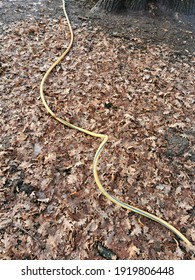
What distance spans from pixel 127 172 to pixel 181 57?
2969 millimetres

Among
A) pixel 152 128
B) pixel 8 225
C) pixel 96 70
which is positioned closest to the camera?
pixel 8 225

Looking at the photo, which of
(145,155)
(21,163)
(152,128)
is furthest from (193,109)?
(21,163)

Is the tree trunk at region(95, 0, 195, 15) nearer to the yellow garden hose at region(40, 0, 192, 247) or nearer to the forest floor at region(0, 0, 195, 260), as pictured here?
the forest floor at region(0, 0, 195, 260)

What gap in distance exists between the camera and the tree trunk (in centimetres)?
607

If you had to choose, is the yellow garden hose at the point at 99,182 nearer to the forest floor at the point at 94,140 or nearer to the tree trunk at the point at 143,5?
the forest floor at the point at 94,140

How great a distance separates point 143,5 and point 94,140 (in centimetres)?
414

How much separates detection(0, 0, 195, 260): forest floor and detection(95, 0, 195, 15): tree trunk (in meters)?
0.48

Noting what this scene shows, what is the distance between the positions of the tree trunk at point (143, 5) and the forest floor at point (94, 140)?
475 mm

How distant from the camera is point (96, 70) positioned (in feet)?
15.6

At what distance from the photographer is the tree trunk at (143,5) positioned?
6070 millimetres

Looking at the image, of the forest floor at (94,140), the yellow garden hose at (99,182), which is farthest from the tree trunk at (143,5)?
the yellow garden hose at (99,182)

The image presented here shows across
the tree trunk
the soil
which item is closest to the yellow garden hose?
the soil

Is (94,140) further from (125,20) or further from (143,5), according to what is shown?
(143,5)

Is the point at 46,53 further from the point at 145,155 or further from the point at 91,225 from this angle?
the point at 91,225
